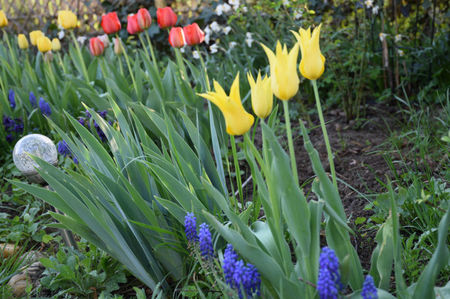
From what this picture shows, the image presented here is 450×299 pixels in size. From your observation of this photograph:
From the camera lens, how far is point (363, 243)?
1.63 meters

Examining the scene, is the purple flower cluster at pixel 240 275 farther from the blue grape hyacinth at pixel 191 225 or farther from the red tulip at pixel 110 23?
the red tulip at pixel 110 23

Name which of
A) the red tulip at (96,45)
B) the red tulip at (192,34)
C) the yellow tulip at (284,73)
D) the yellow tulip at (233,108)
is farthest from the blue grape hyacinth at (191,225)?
the red tulip at (96,45)

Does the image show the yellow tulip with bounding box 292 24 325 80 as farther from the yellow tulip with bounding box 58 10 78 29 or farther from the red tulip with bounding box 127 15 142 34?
the yellow tulip with bounding box 58 10 78 29

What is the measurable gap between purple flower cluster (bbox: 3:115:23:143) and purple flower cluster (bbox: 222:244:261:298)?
2.31 meters

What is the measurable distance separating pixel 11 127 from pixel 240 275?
7.97ft

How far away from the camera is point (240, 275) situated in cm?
102

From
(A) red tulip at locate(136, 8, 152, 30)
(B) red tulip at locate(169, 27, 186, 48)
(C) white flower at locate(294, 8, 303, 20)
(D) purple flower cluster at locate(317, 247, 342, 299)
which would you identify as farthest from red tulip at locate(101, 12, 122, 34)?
(D) purple flower cluster at locate(317, 247, 342, 299)

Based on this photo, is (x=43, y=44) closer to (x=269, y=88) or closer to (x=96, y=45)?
(x=96, y=45)

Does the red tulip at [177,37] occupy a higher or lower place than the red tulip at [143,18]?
lower

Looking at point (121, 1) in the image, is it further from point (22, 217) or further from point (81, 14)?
point (22, 217)

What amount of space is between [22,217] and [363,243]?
163 cm

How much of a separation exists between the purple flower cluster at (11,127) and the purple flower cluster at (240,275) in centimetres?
231

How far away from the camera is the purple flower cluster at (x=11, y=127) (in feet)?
9.77

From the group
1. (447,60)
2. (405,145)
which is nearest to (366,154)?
(405,145)
